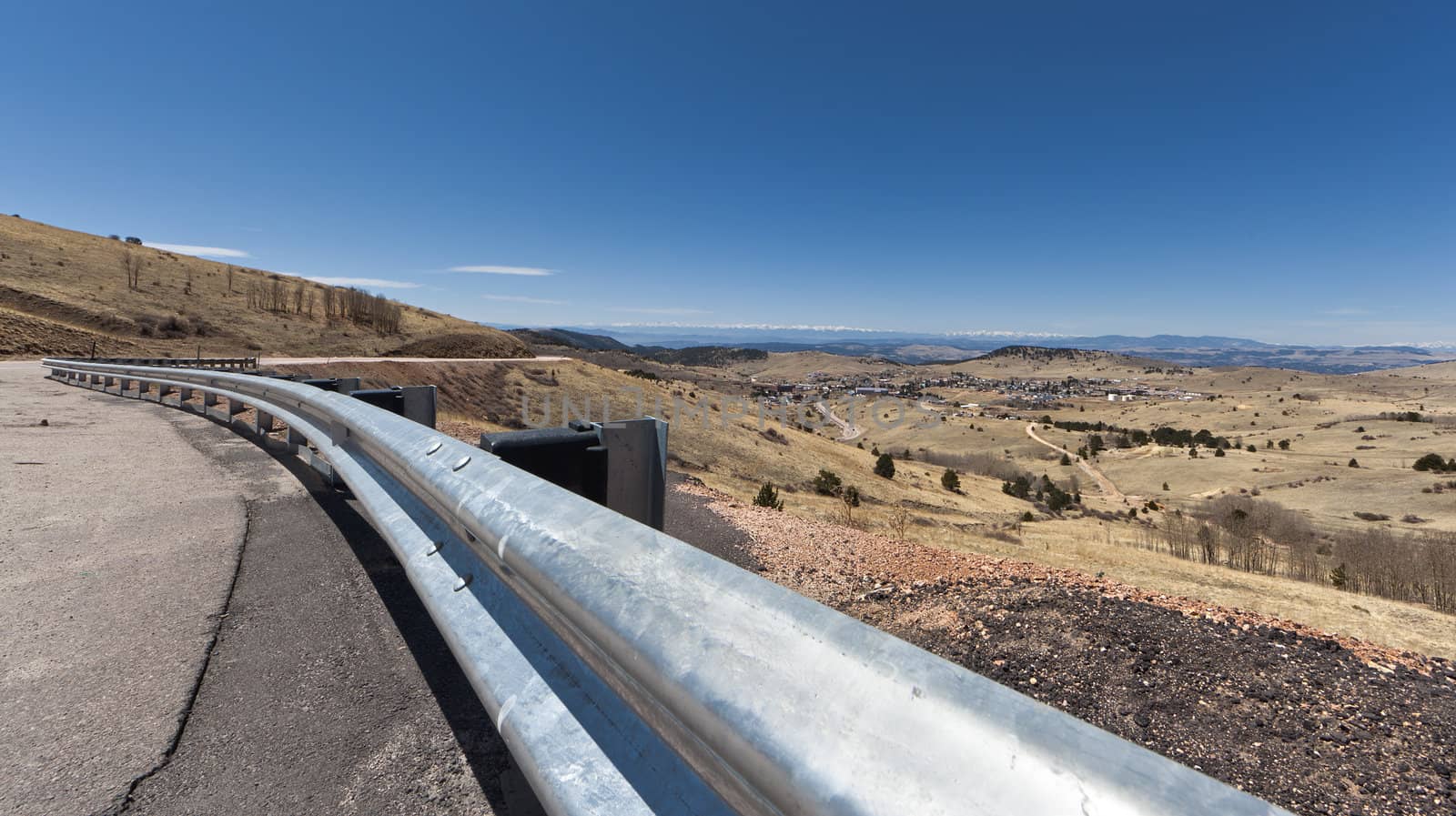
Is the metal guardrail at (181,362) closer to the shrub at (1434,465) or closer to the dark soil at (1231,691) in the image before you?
the dark soil at (1231,691)

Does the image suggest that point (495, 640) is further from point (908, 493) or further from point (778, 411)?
point (778, 411)

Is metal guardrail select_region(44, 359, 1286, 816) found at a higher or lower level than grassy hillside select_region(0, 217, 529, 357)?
lower

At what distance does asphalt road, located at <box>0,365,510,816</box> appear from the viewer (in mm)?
1705

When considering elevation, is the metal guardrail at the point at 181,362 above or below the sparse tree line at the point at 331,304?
below

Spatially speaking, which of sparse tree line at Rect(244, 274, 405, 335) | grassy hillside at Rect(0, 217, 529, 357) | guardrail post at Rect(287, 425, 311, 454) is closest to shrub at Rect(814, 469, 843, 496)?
guardrail post at Rect(287, 425, 311, 454)

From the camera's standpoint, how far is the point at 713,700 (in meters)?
1.01

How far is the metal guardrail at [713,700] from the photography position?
28.7 inches

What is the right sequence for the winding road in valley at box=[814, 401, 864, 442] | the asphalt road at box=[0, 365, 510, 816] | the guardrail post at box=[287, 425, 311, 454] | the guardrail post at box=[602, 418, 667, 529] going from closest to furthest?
1. the asphalt road at box=[0, 365, 510, 816]
2. the guardrail post at box=[602, 418, 667, 529]
3. the guardrail post at box=[287, 425, 311, 454]
4. the winding road in valley at box=[814, 401, 864, 442]

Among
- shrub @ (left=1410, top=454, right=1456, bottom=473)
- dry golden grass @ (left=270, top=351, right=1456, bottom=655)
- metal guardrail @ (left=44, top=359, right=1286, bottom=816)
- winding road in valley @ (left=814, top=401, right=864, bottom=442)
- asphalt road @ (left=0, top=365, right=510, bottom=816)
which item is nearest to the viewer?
metal guardrail @ (left=44, top=359, right=1286, bottom=816)

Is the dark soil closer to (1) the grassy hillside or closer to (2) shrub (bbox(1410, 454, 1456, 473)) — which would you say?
(1) the grassy hillside

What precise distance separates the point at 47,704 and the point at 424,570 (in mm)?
1219

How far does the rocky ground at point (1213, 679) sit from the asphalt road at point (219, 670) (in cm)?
349

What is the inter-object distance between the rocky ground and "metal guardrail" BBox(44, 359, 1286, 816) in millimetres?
3258

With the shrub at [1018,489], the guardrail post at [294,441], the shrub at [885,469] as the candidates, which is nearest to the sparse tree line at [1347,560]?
the guardrail post at [294,441]
